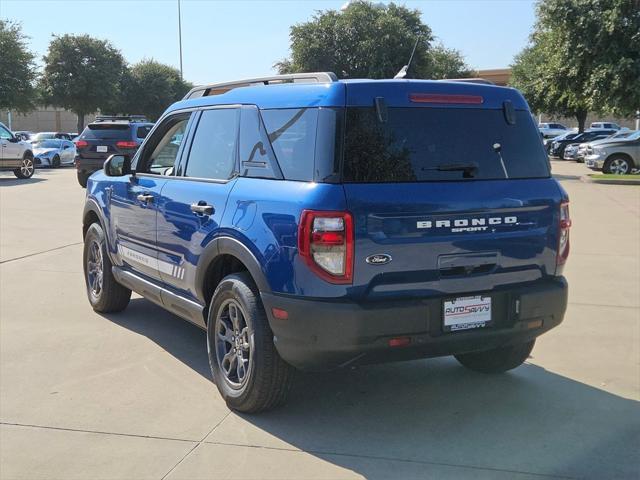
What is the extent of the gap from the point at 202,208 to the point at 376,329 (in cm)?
150

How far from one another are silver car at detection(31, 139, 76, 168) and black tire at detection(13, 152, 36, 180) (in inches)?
310

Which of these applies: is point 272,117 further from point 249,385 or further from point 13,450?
point 13,450

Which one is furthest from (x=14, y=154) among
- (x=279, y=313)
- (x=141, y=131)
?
(x=279, y=313)

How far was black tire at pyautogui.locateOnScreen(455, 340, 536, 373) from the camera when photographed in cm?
481

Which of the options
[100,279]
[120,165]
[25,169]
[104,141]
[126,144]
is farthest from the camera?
[25,169]

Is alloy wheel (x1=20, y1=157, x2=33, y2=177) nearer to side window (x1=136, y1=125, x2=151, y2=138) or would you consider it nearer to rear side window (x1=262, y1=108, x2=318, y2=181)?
side window (x1=136, y1=125, x2=151, y2=138)

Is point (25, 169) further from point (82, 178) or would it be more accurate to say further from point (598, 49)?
point (598, 49)

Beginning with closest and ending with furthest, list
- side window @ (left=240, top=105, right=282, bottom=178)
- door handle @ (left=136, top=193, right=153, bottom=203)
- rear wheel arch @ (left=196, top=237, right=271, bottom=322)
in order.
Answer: rear wheel arch @ (left=196, top=237, right=271, bottom=322) < side window @ (left=240, top=105, right=282, bottom=178) < door handle @ (left=136, top=193, right=153, bottom=203)

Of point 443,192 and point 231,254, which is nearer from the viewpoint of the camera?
point 443,192

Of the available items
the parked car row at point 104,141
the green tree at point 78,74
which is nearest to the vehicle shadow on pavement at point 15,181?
the parked car row at point 104,141

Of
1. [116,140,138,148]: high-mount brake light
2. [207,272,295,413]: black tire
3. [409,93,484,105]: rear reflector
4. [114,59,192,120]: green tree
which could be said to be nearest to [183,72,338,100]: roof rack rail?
[409,93,484,105]: rear reflector

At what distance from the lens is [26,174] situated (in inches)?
888

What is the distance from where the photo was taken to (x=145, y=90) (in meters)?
57.5

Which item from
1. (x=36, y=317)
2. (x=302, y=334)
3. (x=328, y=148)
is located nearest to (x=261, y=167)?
(x=328, y=148)
